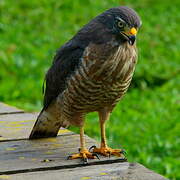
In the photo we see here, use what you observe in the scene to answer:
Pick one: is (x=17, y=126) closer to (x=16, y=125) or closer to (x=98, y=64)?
(x=16, y=125)

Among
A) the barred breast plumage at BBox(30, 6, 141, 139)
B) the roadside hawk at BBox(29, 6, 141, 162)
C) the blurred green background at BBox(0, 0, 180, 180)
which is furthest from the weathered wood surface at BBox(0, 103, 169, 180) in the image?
the blurred green background at BBox(0, 0, 180, 180)

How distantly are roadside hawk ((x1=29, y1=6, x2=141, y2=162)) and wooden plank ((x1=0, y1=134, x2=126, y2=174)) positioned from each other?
0.41 feet

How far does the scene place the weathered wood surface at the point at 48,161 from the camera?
3.89 m

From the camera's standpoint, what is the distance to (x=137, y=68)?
30.7 ft

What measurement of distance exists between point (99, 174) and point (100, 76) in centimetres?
69

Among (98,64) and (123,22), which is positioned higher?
(123,22)

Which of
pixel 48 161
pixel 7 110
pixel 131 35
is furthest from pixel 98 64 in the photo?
pixel 7 110

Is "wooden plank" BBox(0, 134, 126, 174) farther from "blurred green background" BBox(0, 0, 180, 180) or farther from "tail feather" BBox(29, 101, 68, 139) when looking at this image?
"blurred green background" BBox(0, 0, 180, 180)

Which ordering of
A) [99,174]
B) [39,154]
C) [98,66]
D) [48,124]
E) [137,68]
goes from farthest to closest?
1. [137,68]
2. [48,124]
3. [39,154]
4. [98,66]
5. [99,174]

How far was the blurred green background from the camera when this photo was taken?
6.79 m

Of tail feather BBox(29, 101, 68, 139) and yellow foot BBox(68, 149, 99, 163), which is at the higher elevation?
tail feather BBox(29, 101, 68, 139)

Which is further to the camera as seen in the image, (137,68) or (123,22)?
(137,68)

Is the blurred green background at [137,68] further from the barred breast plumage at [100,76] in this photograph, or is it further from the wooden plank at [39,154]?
the barred breast plumage at [100,76]

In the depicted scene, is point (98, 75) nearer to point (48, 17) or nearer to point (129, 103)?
point (129, 103)
